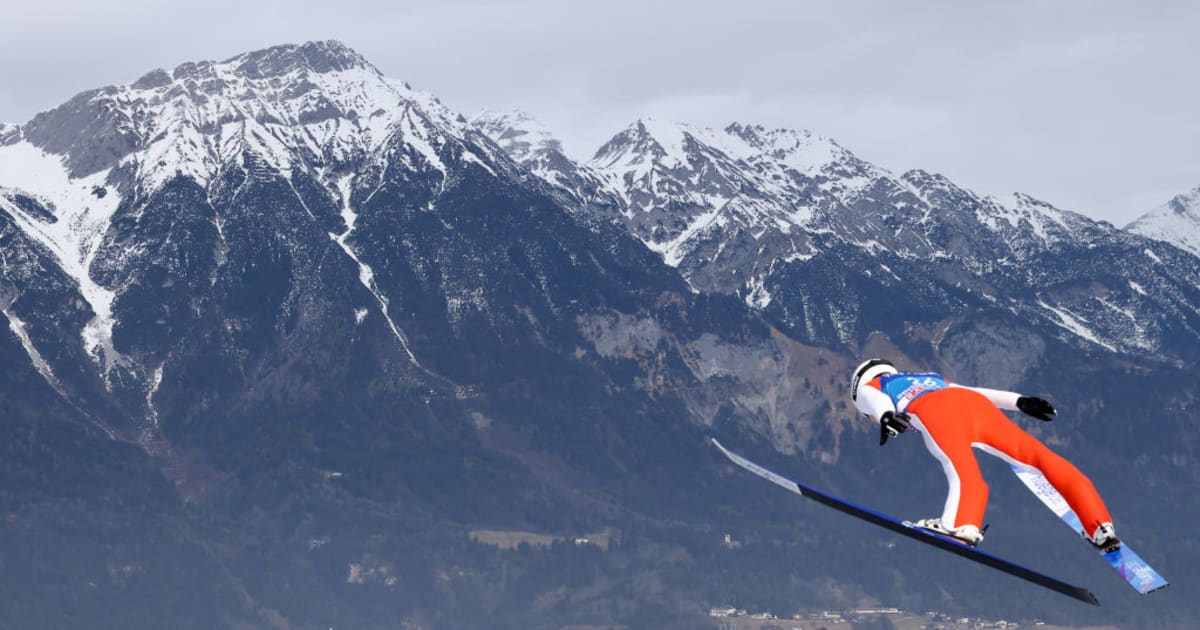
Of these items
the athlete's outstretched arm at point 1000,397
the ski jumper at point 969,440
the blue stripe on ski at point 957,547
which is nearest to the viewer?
the blue stripe on ski at point 957,547

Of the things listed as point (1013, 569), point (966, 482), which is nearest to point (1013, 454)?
point (966, 482)

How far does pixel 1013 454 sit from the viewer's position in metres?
30.9

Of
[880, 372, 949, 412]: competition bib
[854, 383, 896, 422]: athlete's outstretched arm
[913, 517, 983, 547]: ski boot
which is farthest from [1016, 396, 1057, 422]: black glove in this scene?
[854, 383, 896, 422]: athlete's outstretched arm

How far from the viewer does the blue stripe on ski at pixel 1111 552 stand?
2756 centimetres

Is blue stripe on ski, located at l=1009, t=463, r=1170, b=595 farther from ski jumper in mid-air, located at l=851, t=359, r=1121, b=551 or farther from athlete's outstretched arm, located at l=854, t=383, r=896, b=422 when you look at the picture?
athlete's outstretched arm, located at l=854, t=383, r=896, b=422

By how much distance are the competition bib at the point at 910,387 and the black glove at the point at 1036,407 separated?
1.69m

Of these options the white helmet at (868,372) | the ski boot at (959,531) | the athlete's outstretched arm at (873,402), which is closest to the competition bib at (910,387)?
the athlete's outstretched arm at (873,402)

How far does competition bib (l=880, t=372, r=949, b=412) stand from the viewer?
3184 cm

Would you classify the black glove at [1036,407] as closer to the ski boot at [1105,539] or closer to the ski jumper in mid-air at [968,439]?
the ski jumper in mid-air at [968,439]

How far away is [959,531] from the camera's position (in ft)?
97.7

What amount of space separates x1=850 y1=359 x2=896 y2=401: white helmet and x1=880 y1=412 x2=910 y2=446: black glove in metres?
1.40

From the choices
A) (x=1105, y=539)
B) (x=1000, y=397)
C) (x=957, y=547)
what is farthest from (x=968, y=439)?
(x=1105, y=539)

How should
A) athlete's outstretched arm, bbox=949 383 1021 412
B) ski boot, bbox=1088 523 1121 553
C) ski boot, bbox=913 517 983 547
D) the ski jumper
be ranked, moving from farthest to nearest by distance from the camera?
athlete's outstretched arm, bbox=949 383 1021 412, the ski jumper, ski boot, bbox=913 517 983 547, ski boot, bbox=1088 523 1121 553

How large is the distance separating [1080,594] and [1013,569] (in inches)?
42.7
